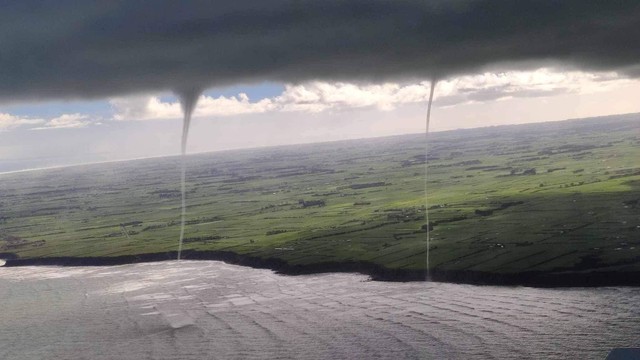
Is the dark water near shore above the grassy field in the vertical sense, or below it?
below

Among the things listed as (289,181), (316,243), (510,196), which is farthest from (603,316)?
(289,181)

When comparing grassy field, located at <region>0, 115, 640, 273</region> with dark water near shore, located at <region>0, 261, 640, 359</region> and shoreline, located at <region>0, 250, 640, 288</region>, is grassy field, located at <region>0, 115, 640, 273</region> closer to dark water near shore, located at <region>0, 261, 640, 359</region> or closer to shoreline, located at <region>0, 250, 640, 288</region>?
shoreline, located at <region>0, 250, 640, 288</region>

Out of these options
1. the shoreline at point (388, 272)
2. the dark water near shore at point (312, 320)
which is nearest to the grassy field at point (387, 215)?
the shoreline at point (388, 272)

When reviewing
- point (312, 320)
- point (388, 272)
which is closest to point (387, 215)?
point (388, 272)

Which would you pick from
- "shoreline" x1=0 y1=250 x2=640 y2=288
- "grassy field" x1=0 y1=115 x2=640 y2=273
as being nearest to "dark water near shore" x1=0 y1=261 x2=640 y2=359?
"shoreline" x1=0 y1=250 x2=640 y2=288

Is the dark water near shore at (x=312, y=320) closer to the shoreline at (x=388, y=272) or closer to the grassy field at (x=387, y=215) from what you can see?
the shoreline at (x=388, y=272)
